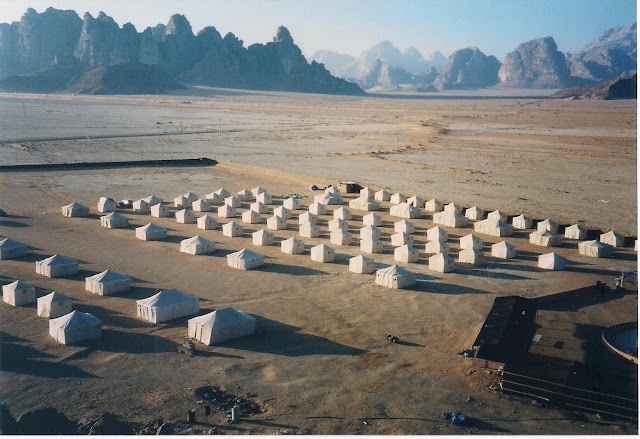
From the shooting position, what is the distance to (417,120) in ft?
525

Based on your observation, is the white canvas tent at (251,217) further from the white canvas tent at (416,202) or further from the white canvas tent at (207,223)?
the white canvas tent at (416,202)

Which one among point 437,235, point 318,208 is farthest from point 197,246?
point 437,235

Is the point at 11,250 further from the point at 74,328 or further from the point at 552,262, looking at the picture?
the point at 552,262

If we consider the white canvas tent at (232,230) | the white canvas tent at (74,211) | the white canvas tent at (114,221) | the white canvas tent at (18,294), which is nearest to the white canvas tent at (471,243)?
the white canvas tent at (232,230)

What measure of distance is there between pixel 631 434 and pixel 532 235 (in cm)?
2425

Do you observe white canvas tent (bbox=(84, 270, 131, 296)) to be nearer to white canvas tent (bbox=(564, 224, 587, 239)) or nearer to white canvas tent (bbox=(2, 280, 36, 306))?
white canvas tent (bbox=(2, 280, 36, 306))

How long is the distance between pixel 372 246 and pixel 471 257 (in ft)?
20.1

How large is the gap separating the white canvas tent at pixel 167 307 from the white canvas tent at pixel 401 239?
52.7 ft

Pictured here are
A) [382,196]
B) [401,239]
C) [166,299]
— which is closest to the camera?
[166,299]

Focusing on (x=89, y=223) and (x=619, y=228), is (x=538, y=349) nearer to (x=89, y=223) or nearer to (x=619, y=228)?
(x=619, y=228)

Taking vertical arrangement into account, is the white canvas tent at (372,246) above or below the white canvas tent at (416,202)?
below

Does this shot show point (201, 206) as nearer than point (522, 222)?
No

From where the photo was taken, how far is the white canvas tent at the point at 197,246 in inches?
1539

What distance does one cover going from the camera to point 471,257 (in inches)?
1468
